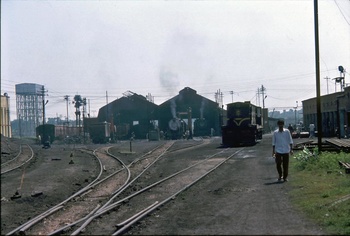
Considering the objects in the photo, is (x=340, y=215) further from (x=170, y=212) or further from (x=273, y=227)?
(x=170, y=212)

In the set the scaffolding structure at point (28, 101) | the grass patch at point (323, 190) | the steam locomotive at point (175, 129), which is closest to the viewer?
the grass patch at point (323, 190)

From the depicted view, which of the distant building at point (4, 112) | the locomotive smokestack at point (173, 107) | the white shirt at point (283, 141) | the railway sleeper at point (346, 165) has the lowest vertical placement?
the railway sleeper at point (346, 165)

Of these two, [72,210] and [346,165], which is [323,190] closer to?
[346,165]

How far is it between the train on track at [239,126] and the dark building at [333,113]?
720 cm

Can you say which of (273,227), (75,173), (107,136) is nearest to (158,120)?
(107,136)

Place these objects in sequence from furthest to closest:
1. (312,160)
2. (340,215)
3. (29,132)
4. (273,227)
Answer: (29,132), (312,160), (340,215), (273,227)

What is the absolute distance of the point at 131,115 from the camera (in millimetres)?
77500

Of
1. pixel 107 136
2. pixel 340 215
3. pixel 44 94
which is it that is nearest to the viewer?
pixel 340 215

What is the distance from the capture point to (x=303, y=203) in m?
9.70

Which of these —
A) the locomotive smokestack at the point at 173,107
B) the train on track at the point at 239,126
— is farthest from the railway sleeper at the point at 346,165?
the locomotive smokestack at the point at 173,107

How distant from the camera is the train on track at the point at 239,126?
120 feet

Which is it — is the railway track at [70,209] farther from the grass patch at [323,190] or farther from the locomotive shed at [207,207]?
the grass patch at [323,190]

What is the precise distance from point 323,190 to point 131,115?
220 ft

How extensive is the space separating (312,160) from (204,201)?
27.6 feet
